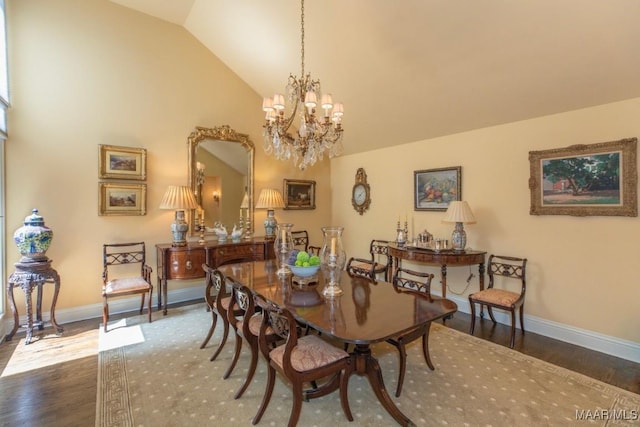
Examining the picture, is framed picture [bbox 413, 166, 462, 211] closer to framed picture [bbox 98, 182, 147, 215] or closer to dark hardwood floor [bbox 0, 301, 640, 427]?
dark hardwood floor [bbox 0, 301, 640, 427]

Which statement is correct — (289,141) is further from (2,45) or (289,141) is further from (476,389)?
(2,45)

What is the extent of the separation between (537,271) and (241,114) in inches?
176

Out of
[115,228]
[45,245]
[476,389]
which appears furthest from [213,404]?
[115,228]

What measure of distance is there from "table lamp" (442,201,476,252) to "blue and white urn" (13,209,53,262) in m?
4.30

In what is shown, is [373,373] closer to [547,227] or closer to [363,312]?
[363,312]

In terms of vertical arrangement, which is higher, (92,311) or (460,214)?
(460,214)

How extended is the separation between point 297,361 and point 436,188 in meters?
3.20

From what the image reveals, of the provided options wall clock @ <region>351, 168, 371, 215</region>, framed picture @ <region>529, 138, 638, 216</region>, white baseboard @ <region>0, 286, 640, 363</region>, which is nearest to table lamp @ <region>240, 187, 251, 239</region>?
white baseboard @ <region>0, 286, 640, 363</region>

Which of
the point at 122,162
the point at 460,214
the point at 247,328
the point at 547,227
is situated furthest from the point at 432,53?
the point at 122,162

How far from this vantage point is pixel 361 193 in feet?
17.3

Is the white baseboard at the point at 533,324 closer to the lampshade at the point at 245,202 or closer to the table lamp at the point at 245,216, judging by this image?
the table lamp at the point at 245,216

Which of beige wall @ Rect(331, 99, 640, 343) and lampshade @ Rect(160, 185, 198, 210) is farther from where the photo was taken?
lampshade @ Rect(160, 185, 198, 210)

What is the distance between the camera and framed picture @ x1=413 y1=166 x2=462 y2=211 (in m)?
3.96

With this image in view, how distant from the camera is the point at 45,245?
10.1 feet
